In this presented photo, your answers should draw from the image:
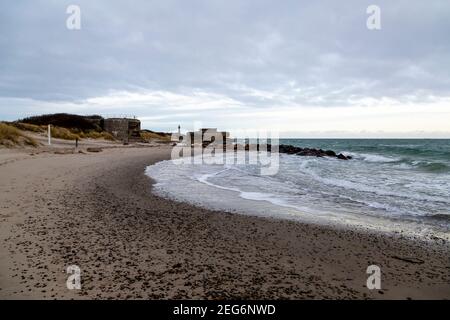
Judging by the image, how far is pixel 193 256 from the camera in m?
5.66

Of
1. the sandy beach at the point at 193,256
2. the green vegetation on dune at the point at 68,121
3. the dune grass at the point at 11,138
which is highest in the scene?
the green vegetation on dune at the point at 68,121

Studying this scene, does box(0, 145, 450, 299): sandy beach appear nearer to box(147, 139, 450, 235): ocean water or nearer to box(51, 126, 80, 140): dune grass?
box(147, 139, 450, 235): ocean water

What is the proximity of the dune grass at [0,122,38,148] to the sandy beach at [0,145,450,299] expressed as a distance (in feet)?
62.9

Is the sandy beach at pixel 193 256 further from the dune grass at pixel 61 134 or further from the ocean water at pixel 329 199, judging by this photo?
the dune grass at pixel 61 134

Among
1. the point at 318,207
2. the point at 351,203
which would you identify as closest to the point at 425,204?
the point at 351,203

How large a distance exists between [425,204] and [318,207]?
4065 mm

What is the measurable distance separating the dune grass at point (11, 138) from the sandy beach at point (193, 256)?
1918cm

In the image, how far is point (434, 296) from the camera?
14.9ft

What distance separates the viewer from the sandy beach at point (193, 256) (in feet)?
14.7
